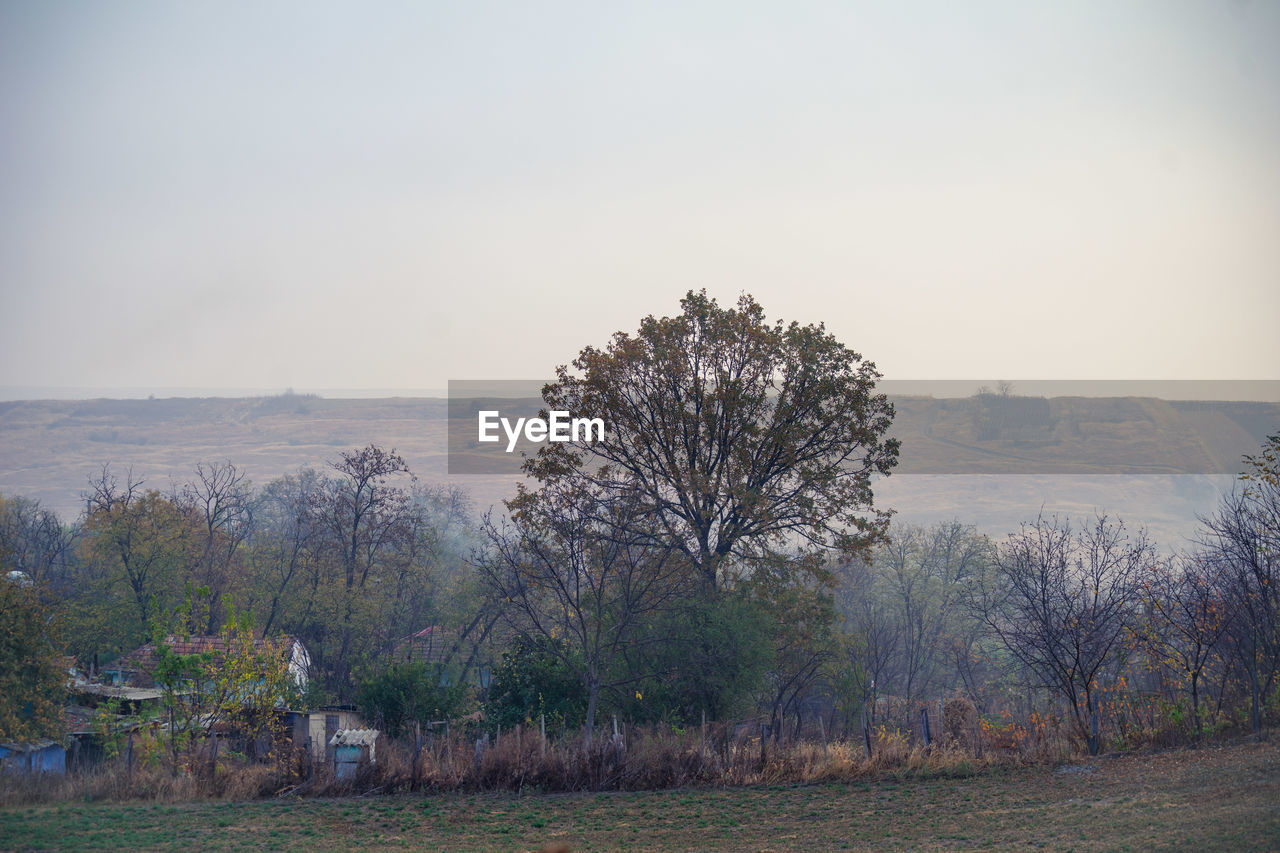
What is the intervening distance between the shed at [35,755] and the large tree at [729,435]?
15.3 metres

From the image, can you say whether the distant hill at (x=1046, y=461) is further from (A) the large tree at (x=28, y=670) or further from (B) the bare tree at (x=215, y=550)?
(A) the large tree at (x=28, y=670)

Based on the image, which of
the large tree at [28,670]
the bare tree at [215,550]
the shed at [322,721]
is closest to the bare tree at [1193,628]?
the shed at [322,721]

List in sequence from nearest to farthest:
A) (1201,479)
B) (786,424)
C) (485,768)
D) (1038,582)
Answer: (485,768)
(1038,582)
(786,424)
(1201,479)

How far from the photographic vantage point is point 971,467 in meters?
180

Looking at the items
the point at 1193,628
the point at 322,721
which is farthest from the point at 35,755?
the point at 1193,628

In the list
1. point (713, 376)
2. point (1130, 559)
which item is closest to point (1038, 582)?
point (1130, 559)

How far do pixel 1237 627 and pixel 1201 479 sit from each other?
175 meters

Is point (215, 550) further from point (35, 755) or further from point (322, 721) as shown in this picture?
point (35, 755)

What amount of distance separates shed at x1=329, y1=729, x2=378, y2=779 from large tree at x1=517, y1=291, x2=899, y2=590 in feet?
29.9

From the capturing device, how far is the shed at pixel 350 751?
736 inches

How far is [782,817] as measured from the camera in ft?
51.5

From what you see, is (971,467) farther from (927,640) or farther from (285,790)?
(285,790)

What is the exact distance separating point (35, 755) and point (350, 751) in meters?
12.1

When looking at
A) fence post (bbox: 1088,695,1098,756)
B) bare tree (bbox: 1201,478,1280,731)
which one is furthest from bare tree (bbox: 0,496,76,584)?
bare tree (bbox: 1201,478,1280,731)
